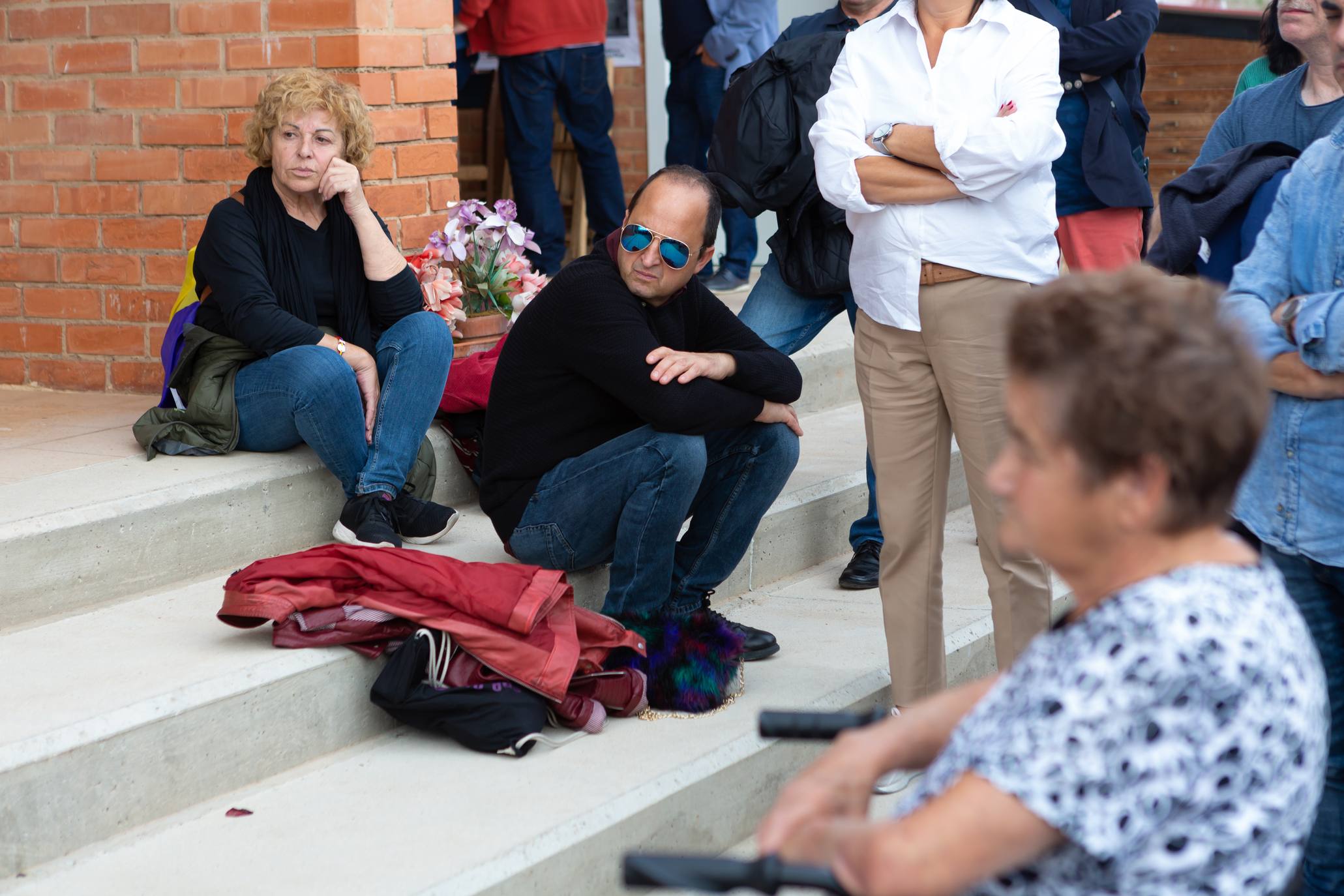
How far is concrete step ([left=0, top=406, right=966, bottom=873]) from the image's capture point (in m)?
2.63

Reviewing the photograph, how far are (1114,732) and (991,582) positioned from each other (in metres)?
2.18

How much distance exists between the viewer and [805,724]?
1438 millimetres

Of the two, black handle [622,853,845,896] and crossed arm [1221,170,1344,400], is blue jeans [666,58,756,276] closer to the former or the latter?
crossed arm [1221,170,1344,400]

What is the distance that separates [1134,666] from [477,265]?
376 centimetres

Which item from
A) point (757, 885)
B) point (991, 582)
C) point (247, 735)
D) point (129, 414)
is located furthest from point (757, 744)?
point (129, 414)

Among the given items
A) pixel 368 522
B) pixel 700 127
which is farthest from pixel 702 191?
pixel 700 127

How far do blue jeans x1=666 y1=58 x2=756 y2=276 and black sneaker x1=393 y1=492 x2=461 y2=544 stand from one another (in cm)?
299

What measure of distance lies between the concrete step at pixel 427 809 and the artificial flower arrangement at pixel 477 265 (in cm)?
A: 155

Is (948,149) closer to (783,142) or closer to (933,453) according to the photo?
(933,453)

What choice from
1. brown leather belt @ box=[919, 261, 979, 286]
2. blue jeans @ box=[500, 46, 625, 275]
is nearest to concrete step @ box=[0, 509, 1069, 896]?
brown leather belt @ box=[919, 261, 979, 286]

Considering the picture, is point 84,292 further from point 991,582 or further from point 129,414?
point 991,582

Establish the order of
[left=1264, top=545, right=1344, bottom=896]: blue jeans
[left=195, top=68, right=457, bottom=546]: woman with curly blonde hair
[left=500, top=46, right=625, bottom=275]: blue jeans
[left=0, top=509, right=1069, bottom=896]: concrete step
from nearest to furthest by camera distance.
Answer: [left=1264, top=545, right=1344, bottom=896]: blue jeans, [left=0, top=509, right=1069, bottom=896]: concrete step, [left=195, top=68, right=457, bottom=546]: woman with curly blonde hair, [left=500, top=46, right=625, bottom=275]: blue jeans

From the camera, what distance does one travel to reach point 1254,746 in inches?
47.6

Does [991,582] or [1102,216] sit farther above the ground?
[1102,216]
